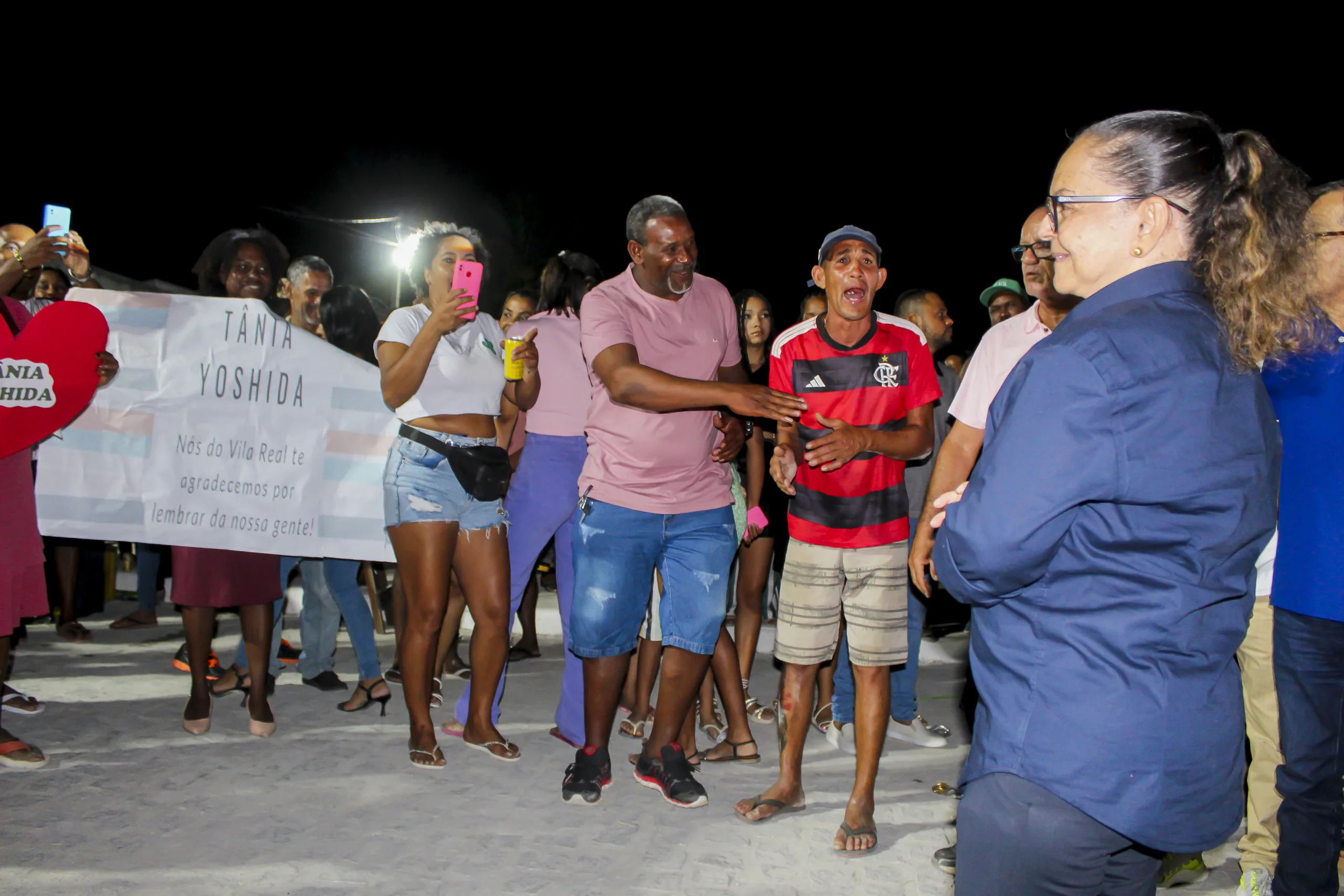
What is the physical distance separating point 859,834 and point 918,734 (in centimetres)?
141

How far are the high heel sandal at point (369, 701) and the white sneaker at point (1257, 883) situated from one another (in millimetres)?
3718

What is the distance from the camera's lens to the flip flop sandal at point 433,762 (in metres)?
4.22

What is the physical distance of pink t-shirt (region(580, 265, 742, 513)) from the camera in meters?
3.86

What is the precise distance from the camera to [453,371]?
422 centimetres

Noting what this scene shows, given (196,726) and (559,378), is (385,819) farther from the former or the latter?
(559,378)

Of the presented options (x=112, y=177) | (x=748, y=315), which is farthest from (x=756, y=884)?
(x=112, y=177)

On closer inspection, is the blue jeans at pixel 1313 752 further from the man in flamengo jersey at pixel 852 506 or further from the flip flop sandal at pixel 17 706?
the flip flop sandal at pixel 17 706

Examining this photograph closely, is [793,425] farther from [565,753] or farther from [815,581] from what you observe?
[565,753]

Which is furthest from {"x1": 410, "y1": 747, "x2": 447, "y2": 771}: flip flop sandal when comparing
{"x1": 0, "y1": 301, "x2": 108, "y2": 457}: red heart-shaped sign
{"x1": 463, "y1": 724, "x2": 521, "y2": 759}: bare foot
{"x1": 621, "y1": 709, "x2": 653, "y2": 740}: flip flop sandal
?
{"x1": 0, "y1": 301, "x2": 108, "y2": 457}: red heart-shaped sign

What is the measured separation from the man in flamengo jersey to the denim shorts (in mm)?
1365

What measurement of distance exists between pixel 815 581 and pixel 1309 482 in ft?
5.47

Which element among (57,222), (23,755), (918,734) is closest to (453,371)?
(57,222)

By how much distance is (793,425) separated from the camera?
12.6ft

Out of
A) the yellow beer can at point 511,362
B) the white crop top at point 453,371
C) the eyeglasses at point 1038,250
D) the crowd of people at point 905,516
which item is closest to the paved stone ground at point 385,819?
the crowd of people at point 905,516
